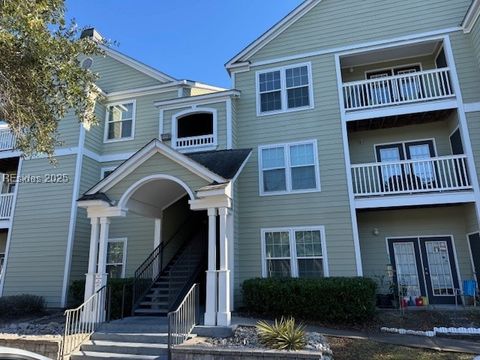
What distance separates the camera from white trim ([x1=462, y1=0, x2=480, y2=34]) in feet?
37.3

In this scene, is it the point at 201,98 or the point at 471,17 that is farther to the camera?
the point at 201,98

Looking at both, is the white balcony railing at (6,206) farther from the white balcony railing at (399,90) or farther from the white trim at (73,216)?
the white balcony railing at (399,90)

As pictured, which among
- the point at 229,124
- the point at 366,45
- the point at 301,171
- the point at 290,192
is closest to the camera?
the point at 290,192

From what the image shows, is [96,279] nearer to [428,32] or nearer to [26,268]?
[26,268]

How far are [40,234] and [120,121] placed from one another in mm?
5722

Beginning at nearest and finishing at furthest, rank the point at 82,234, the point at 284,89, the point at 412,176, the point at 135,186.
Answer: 1. the point at 135,186
2. the point at 412,176
3. the point at 284,89
4. the point at 82,234

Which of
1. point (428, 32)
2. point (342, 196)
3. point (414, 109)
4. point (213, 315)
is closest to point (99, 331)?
point (213, 315)

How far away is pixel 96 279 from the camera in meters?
9.88

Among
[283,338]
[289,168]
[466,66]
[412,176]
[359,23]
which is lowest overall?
[283,338]

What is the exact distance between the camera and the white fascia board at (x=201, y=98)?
13516 mm

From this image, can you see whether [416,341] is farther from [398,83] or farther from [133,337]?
[398,83]

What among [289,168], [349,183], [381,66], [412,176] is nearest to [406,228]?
[412,176]

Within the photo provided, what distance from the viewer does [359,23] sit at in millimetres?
13461

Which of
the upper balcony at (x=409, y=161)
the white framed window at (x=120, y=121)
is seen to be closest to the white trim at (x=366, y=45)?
the upper balcony at (x=409, y=161)
